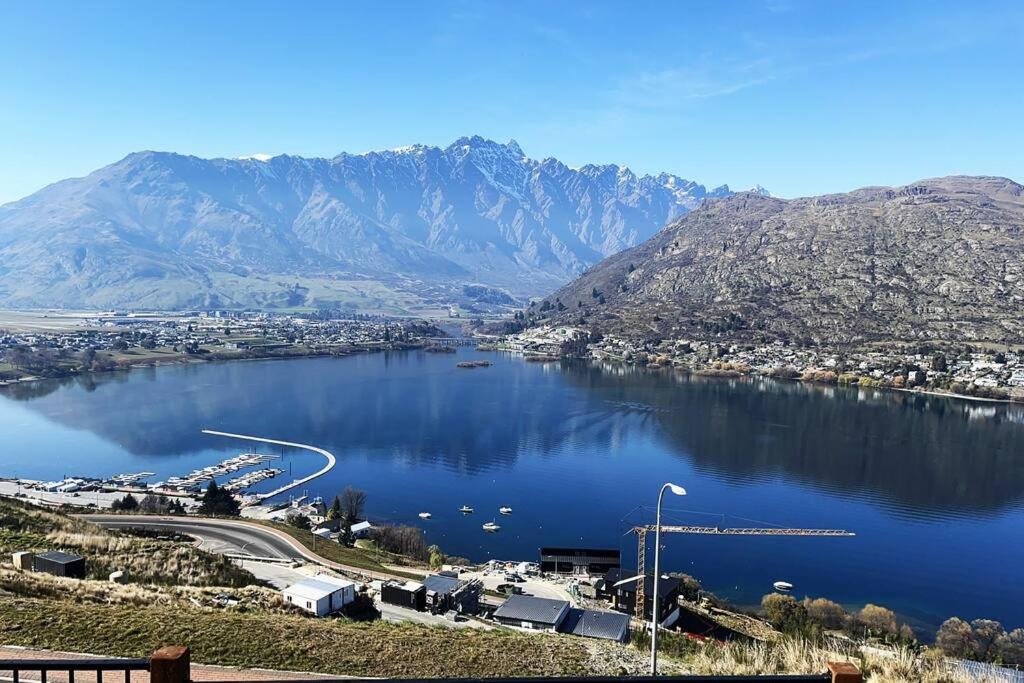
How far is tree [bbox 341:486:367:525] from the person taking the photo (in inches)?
1141

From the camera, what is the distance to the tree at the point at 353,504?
95.1 feet

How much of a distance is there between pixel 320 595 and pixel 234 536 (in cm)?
1042

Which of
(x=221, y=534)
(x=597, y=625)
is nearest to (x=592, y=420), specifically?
(x=221, y=534)

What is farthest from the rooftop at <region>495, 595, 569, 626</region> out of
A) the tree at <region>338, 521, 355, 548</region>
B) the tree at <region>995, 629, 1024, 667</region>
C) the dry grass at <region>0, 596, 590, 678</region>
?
the tree at <region>995, 629, 1024, 667</region>

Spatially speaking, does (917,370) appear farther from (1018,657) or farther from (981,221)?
(1018,657)

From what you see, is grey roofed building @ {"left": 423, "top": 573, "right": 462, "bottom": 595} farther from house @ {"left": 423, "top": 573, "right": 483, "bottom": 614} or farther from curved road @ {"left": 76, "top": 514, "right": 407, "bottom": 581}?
curved road @ {"left": 76, "top": 514, "right": 407, "bottom": 581}

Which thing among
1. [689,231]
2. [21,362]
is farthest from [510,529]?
[689,231]

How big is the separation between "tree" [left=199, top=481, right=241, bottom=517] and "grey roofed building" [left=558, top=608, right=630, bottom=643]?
16.8 m

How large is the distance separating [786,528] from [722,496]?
4.69m

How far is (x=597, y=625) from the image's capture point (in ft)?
51.1

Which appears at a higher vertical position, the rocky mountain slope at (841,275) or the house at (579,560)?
the rocky mountain slope at (841,275)

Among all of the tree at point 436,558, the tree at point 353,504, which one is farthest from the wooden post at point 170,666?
the tree at point 353,504

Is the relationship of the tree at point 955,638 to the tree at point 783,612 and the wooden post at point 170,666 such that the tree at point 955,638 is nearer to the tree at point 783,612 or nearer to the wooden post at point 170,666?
the tree at point 783,612

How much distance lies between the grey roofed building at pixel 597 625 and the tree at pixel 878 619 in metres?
7.84
